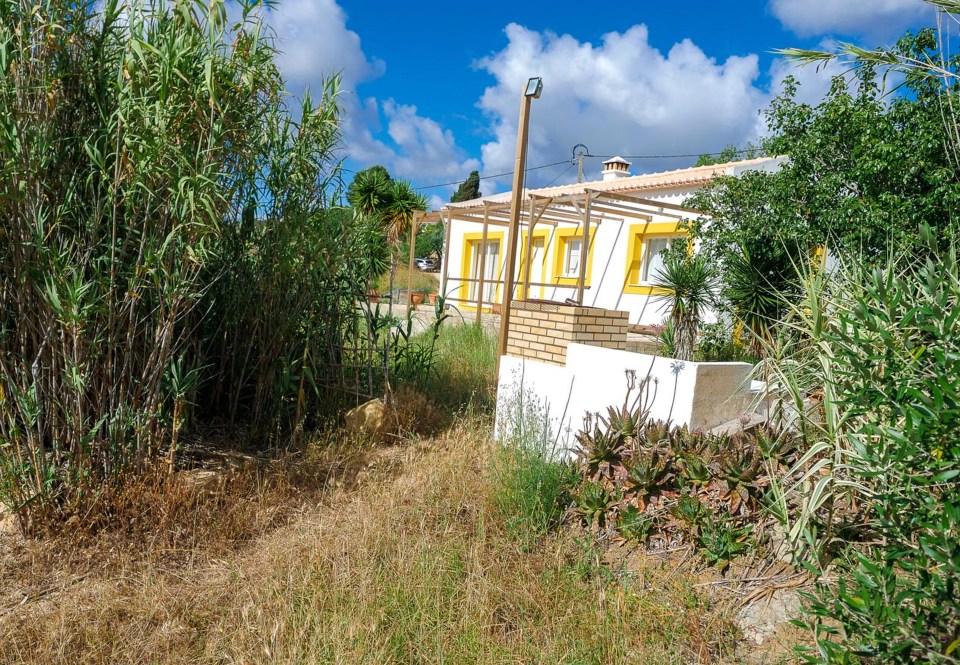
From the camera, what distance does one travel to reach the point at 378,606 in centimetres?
331

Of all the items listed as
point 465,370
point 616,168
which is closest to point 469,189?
point 616,168

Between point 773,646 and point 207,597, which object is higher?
point 773,646

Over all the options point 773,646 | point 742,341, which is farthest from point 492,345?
point 773,646

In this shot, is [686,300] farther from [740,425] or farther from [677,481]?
[677,481]

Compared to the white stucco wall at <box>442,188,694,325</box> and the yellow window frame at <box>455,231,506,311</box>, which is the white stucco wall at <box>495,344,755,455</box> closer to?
the white stucco wall at <box>442,188,694,325</box>

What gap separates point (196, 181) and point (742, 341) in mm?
5561

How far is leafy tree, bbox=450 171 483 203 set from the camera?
56.6 metres

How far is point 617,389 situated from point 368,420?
2.07 meters

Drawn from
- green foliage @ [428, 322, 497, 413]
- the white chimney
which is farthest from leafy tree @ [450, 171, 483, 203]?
green foliage @ [428, 322, 497, 413]

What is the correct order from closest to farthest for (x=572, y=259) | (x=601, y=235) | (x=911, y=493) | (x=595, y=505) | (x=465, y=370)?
1. (x=911, y=493)
2. (x=595, y=505)
3. (x=465, y=370)
4. (x=601, y=235)
5. (x=572, y=259)

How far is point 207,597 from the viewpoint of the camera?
348cm

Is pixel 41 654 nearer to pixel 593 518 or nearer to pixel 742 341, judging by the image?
pixel 593 518

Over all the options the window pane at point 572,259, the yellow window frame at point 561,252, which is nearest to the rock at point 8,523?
the yellow window frame at point 561,252

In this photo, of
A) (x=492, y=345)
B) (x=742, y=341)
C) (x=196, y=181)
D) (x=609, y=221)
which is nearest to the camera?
(x=196, y=181)
